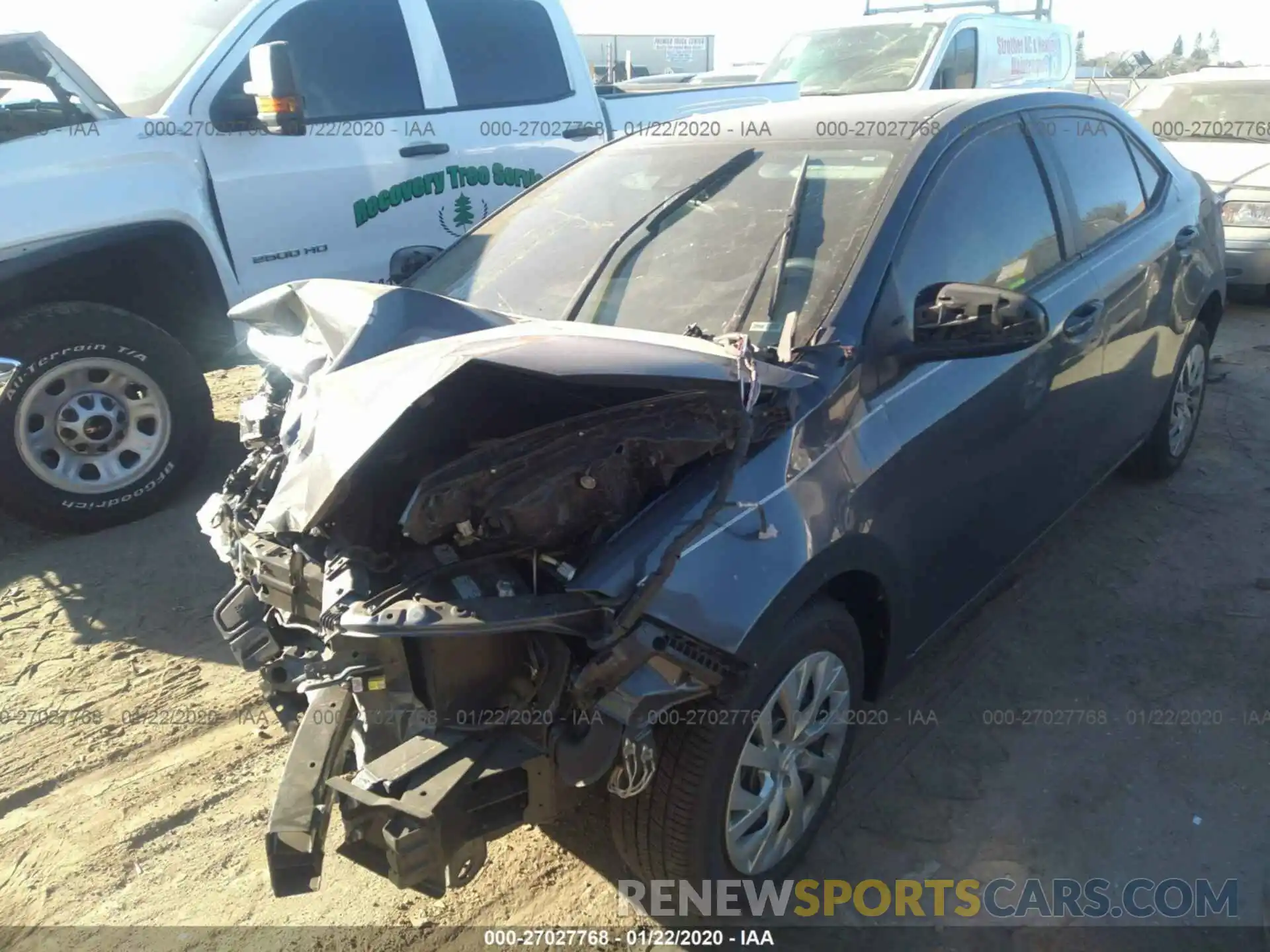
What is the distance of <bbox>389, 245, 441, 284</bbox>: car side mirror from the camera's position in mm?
3957

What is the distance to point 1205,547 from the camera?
4.36 m

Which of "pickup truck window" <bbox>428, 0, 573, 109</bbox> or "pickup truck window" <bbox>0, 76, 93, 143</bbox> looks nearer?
"pickup truck window" <bbox>0, 76, 93, 143</bbox>

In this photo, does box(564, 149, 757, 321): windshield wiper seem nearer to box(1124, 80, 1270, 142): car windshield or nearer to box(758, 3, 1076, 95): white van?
box(758, 3, 1076, 95): white van

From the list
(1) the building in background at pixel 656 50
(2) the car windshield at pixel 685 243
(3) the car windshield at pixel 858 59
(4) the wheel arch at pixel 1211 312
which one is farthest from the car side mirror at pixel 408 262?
(1) the building in background at pixel 656 50

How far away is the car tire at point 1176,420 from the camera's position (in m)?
4.58

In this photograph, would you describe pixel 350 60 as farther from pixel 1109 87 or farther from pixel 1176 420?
pixel 1109 87

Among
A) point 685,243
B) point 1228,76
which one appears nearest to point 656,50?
point 1228,76

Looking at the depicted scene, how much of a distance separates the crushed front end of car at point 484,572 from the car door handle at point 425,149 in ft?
11.4

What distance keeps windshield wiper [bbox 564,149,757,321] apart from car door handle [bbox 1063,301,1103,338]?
3.98 feet

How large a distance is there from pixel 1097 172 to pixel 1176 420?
151 cm

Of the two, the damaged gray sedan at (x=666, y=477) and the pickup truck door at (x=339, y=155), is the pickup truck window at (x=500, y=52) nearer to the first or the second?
the pickup truck door at (x=339, y=155)

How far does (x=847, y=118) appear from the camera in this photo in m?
3.26

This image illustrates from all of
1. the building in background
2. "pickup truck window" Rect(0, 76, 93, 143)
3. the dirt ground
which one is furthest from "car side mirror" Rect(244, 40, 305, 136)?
the building in background

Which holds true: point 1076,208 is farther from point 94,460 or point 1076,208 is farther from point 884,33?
point 884,33
